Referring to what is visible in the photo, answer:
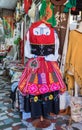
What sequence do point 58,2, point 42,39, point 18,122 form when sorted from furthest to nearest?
point 58,2 → point 18,122 → point 42,39

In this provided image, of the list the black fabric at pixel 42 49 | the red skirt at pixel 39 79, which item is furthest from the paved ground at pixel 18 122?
the black fabric at pixel 42 49

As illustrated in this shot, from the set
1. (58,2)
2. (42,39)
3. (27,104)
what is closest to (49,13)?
(58,2)

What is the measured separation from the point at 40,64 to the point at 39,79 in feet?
0.57

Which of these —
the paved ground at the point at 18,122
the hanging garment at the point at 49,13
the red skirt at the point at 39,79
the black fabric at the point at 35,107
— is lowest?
the paved ground at the point at 18,122

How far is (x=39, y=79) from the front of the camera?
2.29 metres

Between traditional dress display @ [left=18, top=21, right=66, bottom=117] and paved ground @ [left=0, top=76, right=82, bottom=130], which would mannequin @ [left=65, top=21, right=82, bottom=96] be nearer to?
traditional dress display @ [left=18, top=21, right=66, bottom=117]

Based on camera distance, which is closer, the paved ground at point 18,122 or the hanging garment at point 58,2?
the paved ground at point 18,122

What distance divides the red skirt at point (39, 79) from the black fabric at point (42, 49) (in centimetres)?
6

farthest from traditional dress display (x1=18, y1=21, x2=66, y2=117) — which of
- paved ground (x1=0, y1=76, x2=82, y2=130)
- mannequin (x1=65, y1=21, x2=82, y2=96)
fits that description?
paved ground (x1=0, y1=76, x2=82, y2=130)

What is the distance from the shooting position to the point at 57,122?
254cm

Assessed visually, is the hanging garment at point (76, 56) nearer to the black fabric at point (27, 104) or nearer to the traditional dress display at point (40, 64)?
the traditional dress display at point (40, 64)

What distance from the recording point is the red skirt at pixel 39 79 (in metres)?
2.28

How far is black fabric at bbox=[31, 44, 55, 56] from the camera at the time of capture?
226cm

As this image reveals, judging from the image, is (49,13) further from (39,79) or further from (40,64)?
(39,79)
